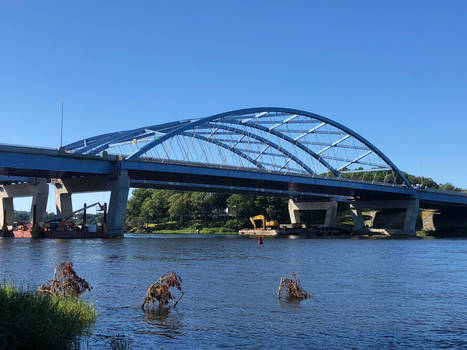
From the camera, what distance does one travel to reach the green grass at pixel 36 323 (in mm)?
11219

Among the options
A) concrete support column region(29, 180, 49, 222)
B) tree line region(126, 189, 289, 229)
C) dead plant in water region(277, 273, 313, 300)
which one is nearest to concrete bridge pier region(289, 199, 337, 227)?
tree line region(126, 189, 289, 229)

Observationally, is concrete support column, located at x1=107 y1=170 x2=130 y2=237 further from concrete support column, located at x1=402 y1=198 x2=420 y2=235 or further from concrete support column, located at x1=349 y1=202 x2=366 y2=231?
concrete support column, located at x1=402 y1=198 x2=420 y2=235

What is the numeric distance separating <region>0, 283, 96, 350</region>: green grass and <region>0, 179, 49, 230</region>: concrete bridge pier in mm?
74003

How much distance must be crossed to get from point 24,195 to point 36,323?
285 feet

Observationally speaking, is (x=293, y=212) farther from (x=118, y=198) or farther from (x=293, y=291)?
(x=293, y=291)

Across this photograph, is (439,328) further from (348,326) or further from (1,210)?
(1,210)

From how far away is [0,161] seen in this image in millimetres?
65375

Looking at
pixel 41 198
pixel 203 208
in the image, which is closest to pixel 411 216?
pixel 203 208

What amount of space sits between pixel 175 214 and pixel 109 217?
87376mm

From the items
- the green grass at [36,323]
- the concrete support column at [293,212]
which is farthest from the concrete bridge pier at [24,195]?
the green grass at [36,323]

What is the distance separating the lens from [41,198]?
85562 millimetres

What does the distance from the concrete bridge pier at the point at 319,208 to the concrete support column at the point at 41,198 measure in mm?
62140

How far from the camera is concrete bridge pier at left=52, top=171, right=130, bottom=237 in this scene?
7594cm

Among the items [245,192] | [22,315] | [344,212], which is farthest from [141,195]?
[22,315]
